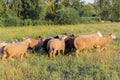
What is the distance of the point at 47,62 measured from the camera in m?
9.45

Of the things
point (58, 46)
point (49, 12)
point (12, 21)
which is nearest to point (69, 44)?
point (58, 46)

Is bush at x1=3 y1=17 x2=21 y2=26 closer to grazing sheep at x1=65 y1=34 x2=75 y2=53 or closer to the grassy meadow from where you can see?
grazing sheep at x1=65 y1=34 x2=75 y2=53

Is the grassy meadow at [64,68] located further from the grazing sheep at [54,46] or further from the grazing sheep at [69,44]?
the grazing sheep at [69,44]

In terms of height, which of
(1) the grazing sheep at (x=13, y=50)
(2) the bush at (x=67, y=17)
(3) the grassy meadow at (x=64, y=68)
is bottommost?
(2) the bush at (x=67, y=17)

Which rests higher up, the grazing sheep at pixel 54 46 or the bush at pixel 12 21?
the grazing sheep at pixel 54 46

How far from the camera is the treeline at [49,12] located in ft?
148

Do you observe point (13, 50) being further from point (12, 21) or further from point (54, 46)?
point (12, 21)

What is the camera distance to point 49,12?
50.9m

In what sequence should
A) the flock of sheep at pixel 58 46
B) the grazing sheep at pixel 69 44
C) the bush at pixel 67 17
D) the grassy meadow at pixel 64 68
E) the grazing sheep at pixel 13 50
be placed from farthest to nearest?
1. the bush at pixel 67 17
2. the grazing sheep at pixel 69 44
3. the flock of sheep at pixel 58 46
4. the grazing sheep at pixel 13 50
5. the grassy meadow at pixel 64 68

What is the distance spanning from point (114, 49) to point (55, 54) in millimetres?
2663

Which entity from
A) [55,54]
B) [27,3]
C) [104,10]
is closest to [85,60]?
[55,54]

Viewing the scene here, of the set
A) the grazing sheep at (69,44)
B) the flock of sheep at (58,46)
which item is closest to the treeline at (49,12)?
the flock of sheep at (58,46)

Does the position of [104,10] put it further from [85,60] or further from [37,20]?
[85,60]

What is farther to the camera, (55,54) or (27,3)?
(27,3)
